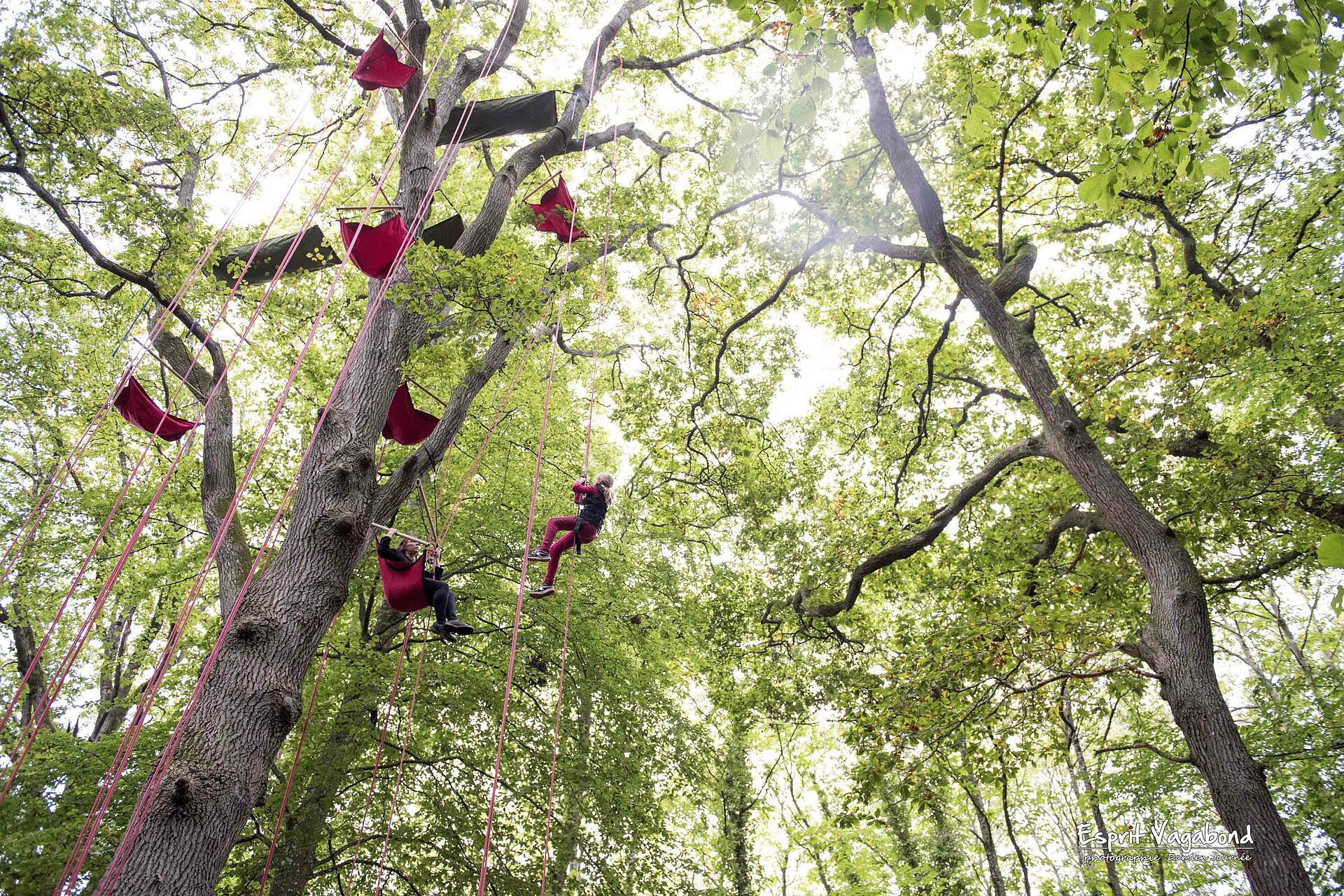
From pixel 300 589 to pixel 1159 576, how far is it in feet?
17.3

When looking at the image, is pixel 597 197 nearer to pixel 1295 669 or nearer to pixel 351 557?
pixel 351 557

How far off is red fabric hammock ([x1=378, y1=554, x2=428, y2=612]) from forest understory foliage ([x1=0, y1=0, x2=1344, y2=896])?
25 centimetres

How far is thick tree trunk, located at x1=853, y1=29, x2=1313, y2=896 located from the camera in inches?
155

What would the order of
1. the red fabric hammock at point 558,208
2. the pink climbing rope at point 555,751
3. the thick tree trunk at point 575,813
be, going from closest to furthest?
the pink climbing rope at point 555,751 → the red fabric hammock at point 558,208 → the thick tree trunk at point 575,813

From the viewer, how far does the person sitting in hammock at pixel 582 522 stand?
537cm

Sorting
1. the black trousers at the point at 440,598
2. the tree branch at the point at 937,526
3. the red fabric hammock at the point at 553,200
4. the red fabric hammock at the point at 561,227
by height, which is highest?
the red fabric hammock at the point at 553,200

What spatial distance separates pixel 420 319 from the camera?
5.64 m

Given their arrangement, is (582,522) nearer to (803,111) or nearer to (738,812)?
(803,111)

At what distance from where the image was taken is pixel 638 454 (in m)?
9.42

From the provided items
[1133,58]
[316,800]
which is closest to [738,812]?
[316,800]

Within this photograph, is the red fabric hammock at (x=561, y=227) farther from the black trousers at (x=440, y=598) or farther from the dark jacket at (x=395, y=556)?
the black trousers at (x=440, y=598)

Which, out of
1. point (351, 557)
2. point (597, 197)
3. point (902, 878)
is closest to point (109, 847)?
point (351, 557)

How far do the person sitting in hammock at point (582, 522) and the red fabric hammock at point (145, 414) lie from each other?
2589 millimetres

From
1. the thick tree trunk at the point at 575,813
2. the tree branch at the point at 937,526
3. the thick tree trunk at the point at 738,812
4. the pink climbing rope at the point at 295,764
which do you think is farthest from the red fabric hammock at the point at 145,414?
the thick tree trunk at the point at 738,812
